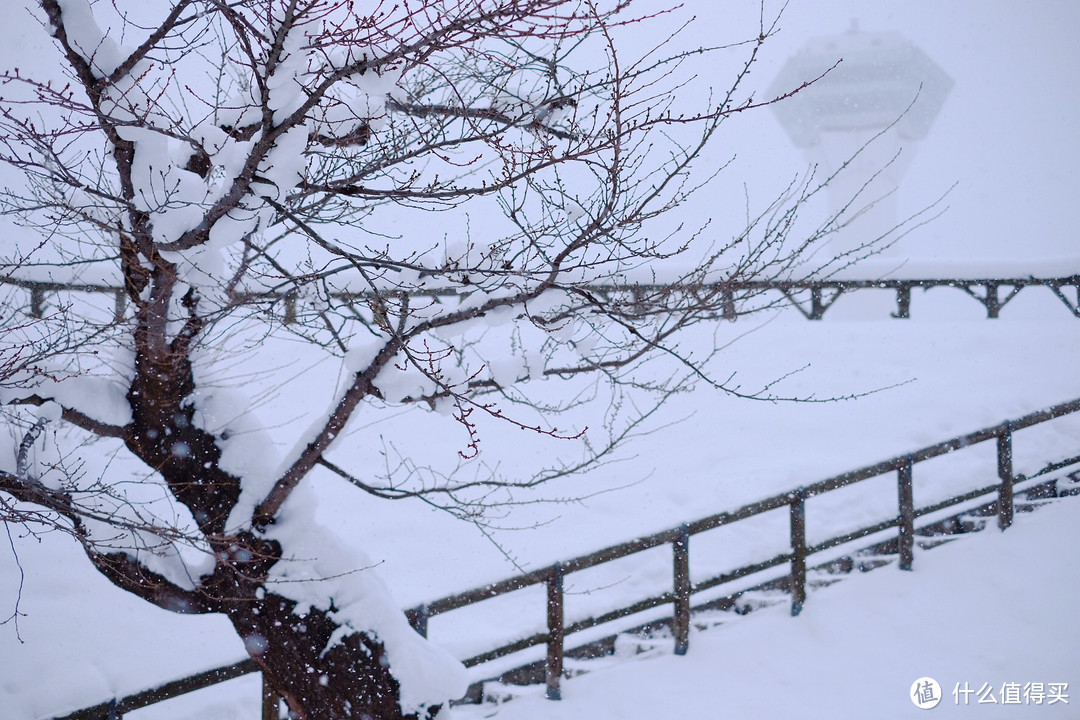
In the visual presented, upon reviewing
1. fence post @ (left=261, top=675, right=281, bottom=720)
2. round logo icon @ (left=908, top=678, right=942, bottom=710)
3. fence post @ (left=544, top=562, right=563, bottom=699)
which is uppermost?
fence post @ (left=544, top=562, right=563, bottom=699)

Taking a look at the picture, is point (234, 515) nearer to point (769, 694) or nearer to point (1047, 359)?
point (769, 694)

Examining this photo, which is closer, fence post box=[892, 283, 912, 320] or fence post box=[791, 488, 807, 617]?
fence post box=[791, 488, 807, 617]

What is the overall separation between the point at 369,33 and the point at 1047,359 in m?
16.6

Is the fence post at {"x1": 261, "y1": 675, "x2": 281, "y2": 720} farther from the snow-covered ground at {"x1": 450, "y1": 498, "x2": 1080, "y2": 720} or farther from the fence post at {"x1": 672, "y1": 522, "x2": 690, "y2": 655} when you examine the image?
the fence post at {"x1": 672, "y1": 522, "x2": 690, "y2": 655}

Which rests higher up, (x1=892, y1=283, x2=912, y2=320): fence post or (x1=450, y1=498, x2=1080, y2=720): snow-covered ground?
(x1=892, y1=283, x2=912, y2=320): fence post

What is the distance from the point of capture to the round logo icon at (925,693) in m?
5.08

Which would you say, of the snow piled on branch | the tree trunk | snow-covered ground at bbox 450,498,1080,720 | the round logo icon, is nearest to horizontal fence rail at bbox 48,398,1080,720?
snow-covered ground at bbox 450,498,1080,720

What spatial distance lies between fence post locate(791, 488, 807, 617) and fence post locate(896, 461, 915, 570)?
115 centimetres

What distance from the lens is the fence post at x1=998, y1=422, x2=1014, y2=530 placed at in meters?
7.35

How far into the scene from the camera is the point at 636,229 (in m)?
3.43

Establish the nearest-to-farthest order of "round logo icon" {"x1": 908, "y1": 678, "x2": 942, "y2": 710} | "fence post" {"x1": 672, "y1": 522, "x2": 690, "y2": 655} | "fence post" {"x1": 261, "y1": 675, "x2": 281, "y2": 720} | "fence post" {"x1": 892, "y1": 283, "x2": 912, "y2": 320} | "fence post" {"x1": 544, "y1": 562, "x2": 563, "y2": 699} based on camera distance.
→ "fence post" {"x1": 261, "y1": 675, "x2": 281, "y2": 720} → "round logo icon" {"x1": 908, "y1": 678, "x2": 942, "y2": 710} → "fence post" {"x1": 544, "y1": 562, "x2": 563, "y2": 699} → "fence post" {"x1": 672, "y1": 522, "x2": 690, "y2": 655} → "fence post" {"x1": 892, "y1": 283, "x2": 912, "y2": 320}

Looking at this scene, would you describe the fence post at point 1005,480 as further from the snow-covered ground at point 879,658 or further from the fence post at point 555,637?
the fence post at point 555,637

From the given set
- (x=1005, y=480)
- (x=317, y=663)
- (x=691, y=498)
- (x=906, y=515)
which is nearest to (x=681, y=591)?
(x=906, y=515)

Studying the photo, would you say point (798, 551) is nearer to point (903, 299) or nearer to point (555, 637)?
point (555, 637)
